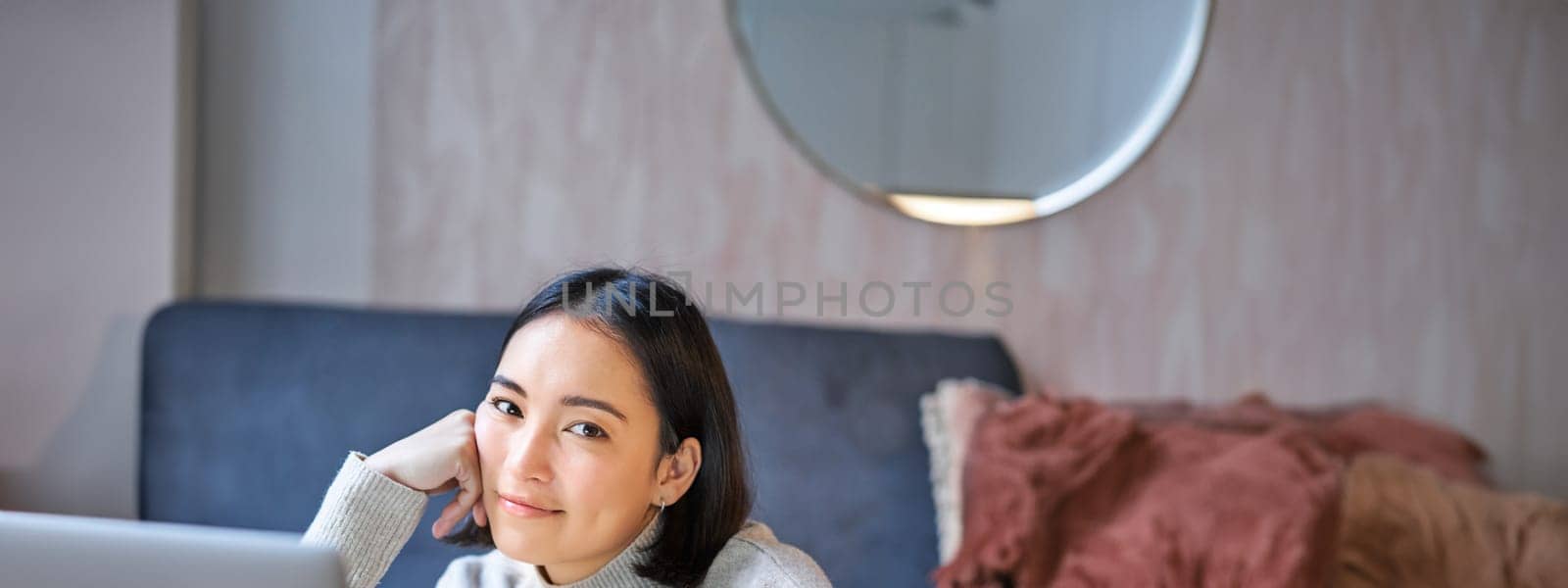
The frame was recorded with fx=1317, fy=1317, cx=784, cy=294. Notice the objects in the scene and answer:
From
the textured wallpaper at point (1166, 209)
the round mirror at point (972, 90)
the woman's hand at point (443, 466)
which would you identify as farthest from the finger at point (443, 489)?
the round mirror at point (972, 90)

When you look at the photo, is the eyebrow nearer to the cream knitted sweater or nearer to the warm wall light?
the cream knitted sweater

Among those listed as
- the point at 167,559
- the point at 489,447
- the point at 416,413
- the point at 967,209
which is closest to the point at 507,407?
the point at 489,447

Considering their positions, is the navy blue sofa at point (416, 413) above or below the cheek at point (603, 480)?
below

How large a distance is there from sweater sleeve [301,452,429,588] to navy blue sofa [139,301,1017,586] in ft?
1.51

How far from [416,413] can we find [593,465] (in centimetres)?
77

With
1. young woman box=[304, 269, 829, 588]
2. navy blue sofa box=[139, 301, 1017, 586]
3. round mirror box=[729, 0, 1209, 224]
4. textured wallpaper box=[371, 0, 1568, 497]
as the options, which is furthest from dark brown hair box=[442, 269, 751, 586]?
round mirror box=[729, 0, 1209, 224]

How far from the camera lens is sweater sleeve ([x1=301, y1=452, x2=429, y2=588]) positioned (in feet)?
2.62

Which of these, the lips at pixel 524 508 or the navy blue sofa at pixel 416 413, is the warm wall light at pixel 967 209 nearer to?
the navy blue sofa at pixel 416 413

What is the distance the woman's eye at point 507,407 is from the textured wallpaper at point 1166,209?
104cm

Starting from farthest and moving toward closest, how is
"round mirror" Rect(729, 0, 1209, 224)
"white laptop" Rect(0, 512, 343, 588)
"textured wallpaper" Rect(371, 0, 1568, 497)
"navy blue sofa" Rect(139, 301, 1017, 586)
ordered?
"round mirror" Rect(729, 0, 1209, 224) < "textured wallpaper" Rect(371, 0, 1568, 497) < "navy blue sofa" Rect(139, 301, 1017, 586) < "white laptop" Rect(0, 512, 343, 588)

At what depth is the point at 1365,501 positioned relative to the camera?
1714mm

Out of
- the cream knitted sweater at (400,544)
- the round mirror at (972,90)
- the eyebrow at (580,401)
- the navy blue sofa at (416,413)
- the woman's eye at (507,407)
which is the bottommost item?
the navy blue sofa at (416,413)

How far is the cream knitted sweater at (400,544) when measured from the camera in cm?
80

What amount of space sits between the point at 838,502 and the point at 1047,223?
0.67 metres
